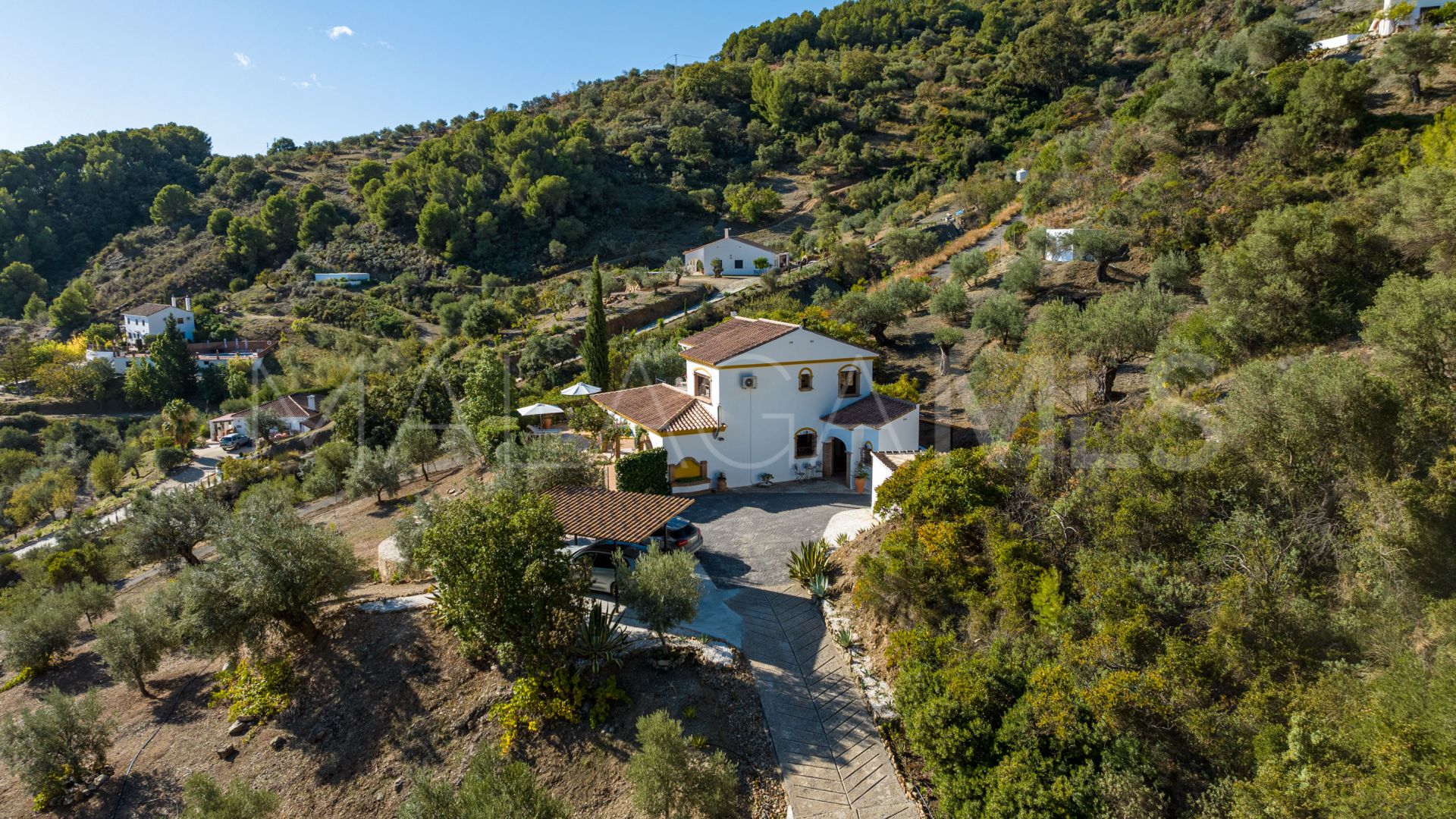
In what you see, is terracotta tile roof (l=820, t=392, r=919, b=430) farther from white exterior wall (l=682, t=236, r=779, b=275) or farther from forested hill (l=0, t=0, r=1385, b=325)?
white exterior wall (l=682, t=236, r=779, b=275)

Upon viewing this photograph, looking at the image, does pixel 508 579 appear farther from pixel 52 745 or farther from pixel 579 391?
pixel 579 391

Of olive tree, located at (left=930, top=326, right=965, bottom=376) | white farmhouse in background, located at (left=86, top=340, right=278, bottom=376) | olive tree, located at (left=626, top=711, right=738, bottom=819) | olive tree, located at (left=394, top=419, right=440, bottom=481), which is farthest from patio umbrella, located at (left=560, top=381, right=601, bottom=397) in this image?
white farmhouse in background, located at (left=86, top=340, right=278, bottom=376)

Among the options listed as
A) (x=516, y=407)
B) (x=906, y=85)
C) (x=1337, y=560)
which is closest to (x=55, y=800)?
(x=516, y=407)

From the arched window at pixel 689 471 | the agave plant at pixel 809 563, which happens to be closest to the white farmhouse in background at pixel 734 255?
the arched window at pixel 689 471

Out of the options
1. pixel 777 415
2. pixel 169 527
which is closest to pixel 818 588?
pixel 777 415

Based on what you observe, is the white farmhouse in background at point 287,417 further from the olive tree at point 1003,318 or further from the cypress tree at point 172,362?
the olive tree at point 1003,318

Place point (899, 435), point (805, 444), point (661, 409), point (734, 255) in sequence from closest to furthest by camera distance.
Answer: point (899, 435)
point (805, 444)
point (661, 409)
point (734, 255)
